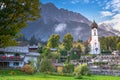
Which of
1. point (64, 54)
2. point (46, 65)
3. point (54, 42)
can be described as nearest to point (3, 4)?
point (46, 65)

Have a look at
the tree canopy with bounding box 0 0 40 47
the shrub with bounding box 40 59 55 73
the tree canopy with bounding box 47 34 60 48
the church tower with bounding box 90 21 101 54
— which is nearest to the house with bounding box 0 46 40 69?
the shrub with bounding box 40 59 55 73

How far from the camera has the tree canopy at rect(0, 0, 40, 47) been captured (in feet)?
39.0

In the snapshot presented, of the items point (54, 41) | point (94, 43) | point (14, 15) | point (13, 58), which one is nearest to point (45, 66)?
point (13, 58)

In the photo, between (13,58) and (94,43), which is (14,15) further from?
(94,43)

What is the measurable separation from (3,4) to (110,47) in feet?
330

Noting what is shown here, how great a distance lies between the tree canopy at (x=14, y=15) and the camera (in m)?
11.9

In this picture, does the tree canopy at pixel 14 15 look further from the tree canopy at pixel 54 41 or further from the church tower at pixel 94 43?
the church tower at pixel 94 43

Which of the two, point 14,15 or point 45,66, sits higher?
point 14,15

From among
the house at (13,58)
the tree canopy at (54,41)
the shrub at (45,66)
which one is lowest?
the shrub at (45,66)

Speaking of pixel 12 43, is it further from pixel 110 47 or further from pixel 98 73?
pixel 110 47

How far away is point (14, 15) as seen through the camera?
12195 mm

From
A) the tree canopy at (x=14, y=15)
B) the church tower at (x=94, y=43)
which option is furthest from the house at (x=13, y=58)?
the church tower at (x=94, y=43)

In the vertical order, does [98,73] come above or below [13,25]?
below

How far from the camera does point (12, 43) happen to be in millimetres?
13539
